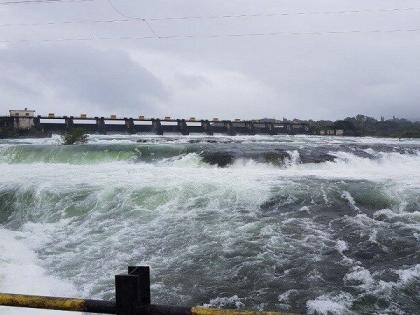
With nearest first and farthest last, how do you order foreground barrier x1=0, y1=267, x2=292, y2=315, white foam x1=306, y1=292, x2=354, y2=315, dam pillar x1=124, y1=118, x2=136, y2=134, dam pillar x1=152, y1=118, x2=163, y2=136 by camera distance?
foreground barrier x1=0, y1=267, x2=292, y2=315
white foam x1=306, y1=292, x2=354, y2=315
dam pillar x1=124, y1=118, x2=136, y2=134
dam pillar x1=152, y1=118, x2=163, y2=136

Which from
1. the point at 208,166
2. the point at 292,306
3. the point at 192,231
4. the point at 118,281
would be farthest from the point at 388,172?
the point at 118,281

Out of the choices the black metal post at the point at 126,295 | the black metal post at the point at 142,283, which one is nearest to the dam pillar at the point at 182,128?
the black metal post at the point at 142,283

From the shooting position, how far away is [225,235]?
7.86 metres

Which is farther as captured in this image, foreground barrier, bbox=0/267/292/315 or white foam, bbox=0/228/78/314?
white foam, bbox=0/228/78/314

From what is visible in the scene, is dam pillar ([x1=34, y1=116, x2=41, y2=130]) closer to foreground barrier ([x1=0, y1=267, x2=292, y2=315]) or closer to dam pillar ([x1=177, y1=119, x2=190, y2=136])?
dam pillar ([x1=177, y1=119, x2=190, y2=136])

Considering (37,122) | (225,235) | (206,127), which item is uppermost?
(37,122)

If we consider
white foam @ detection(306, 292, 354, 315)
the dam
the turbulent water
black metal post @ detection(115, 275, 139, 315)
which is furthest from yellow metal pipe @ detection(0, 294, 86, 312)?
the dam

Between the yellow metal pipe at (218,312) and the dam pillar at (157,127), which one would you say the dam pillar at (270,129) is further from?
the yellow metal pipe at (218,312)

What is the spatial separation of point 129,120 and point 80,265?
116ft

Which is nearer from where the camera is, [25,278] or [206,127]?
[25,278]

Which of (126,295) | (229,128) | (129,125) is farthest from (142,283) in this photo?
(229,128)

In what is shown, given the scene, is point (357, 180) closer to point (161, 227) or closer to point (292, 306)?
point (161, 227)

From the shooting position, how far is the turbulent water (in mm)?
5809

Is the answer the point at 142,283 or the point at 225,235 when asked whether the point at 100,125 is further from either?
the point at 142,283
